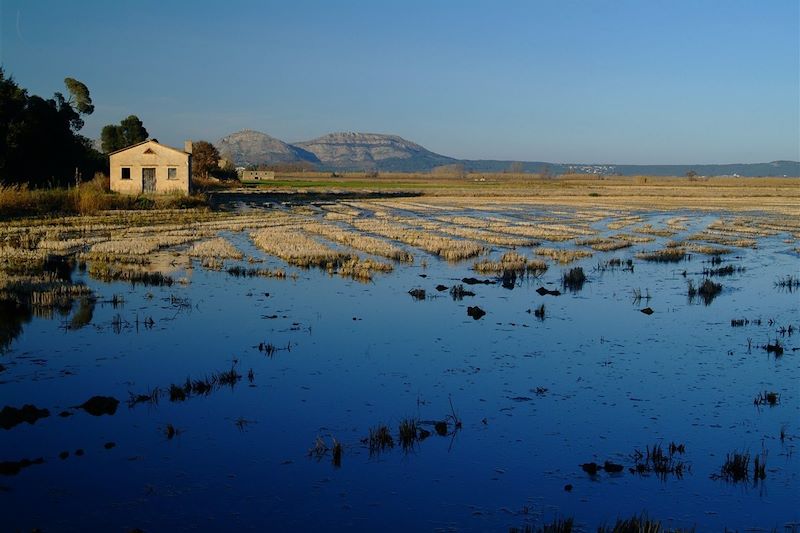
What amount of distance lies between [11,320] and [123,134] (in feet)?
224

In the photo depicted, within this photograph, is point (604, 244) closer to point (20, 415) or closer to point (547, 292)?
point (547, 292)

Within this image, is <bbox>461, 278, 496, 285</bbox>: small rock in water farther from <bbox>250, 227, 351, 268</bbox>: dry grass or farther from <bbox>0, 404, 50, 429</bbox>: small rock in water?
<bbox>0, 404, 50, 429</bbox>: small rock in water

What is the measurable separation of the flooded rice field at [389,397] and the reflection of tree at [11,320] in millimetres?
74

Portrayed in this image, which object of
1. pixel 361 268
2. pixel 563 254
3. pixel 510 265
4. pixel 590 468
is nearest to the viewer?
pixel 590 468

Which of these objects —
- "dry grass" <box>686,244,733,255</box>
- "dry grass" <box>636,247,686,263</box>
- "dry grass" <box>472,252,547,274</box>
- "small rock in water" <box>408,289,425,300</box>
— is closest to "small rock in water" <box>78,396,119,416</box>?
"small rock in water" <box>408,289,425,300</box>

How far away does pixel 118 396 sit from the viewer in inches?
374

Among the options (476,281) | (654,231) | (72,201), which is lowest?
(476,281)

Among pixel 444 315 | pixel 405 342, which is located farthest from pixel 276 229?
pixel 405 342

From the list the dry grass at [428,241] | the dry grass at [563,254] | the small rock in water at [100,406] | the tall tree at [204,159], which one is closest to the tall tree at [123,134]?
the tall tree at [204,159]

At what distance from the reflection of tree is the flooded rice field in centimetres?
7

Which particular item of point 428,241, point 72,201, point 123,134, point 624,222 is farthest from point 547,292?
point 123,134

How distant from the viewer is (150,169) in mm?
50688

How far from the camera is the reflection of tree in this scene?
39.7 ft

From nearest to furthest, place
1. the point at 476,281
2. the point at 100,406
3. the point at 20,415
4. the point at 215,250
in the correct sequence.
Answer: the point at 20,415 → the point at 100,406 → the point at 476,281 → the point at 215,250
